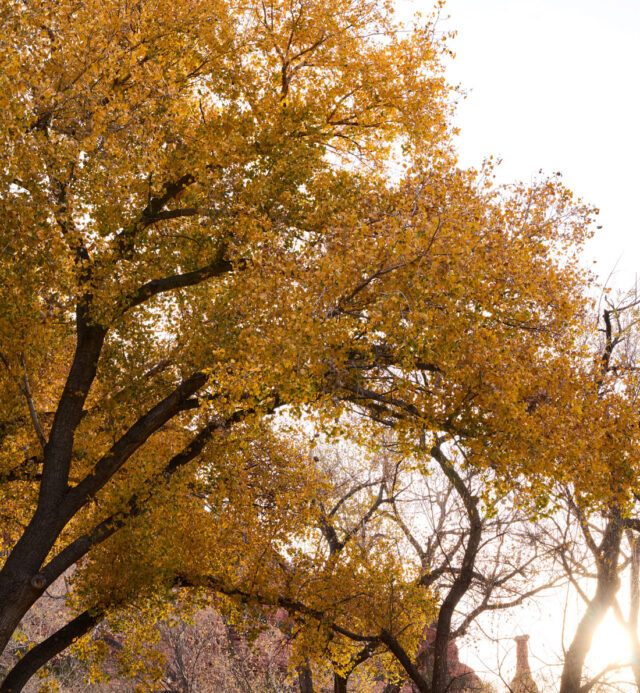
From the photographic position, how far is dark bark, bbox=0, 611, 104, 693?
10016 mm

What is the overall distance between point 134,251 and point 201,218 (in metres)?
2.31

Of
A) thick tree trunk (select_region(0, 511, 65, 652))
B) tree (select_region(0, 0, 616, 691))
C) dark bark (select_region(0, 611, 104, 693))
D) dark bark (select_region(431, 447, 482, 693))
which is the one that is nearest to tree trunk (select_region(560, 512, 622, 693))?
dark bark (select_region(431, 447, 482, 693))

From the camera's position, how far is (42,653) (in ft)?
34.4

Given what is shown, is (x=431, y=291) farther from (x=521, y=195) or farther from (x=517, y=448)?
(x=521, y=195)

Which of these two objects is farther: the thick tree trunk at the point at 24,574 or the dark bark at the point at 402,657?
the dark bark at the point at 402,657

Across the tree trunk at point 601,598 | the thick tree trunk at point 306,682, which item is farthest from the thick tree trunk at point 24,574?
the tree trunk at point 601,598

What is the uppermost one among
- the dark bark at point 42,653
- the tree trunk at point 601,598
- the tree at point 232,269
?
the tree at point 232,269

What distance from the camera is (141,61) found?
33.4ft

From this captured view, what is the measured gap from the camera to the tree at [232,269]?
808 cm

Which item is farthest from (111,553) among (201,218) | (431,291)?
(431,291)

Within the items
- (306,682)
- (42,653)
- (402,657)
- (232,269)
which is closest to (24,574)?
(42,653)

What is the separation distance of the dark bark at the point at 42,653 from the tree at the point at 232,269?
6cm

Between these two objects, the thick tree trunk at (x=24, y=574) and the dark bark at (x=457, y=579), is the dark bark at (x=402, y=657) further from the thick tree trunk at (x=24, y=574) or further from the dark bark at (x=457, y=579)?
the thick tree trunk at (x=24, y=574)

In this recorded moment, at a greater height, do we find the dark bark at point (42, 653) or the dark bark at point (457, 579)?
the dark bark at point (457, 579)
